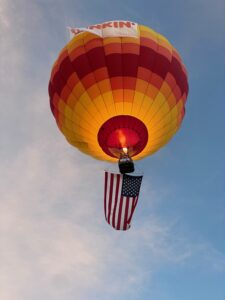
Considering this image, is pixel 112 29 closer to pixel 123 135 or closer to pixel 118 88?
pixel 118 88

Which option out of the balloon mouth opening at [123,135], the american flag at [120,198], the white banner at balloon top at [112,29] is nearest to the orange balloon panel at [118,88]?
the balloon mouth opening at [123,135]

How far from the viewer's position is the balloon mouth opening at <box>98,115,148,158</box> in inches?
579

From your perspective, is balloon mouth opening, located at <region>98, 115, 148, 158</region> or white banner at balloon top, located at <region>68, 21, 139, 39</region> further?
balloon mouth opening, located at <region>98, 115, 148, 158</region>

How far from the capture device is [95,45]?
568 inches

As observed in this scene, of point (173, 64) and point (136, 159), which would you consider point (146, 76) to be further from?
point (136, 159)

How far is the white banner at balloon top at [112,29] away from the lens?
1444 centimetres

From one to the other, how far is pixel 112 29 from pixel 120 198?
5.65 m

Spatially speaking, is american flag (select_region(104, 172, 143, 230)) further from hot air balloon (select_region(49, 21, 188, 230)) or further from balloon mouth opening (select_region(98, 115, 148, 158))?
balloon mouth opening (select_region(98, 115, 148, 158))

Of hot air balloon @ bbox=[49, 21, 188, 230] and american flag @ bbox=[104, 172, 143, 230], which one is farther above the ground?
hot air balloon @ bbox=[49, 21, 188, 230]

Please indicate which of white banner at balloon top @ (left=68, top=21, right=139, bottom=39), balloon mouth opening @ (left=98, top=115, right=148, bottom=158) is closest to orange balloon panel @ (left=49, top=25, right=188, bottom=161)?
balloon mouth opening @ (left=98, top=115, right=148, bottom=158)

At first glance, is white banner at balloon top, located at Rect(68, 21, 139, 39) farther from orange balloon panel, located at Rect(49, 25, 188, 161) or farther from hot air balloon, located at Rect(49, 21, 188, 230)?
orange balloon panel, located at Rect(49, 25, 188, 161)

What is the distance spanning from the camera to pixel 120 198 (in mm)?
15070

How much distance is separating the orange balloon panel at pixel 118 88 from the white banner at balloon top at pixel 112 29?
16cm

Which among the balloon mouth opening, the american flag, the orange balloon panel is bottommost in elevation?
the american flag
